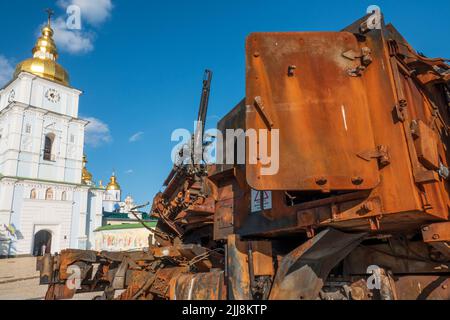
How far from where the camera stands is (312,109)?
3.01 meters

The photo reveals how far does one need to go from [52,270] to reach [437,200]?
5872 millimetres

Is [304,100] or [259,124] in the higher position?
[304,100]

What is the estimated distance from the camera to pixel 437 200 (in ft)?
9.44

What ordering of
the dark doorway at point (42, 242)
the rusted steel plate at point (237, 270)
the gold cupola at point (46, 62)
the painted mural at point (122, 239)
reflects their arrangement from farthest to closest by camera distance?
the gold cupola at point (46, 62) < the dark doorway at point (42, 242) < the painted mural at point (122, 239) < the rusted steel plate at point (237, 270)

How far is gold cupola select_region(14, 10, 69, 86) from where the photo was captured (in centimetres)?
4034

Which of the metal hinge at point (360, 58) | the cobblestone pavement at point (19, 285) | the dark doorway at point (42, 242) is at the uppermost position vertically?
the dark doorway at point (42, 242)

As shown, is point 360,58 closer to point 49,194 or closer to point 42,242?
point 49,194

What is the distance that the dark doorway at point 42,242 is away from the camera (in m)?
35.5

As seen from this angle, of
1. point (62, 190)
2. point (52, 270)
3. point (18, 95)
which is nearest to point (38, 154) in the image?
point (62, 190)

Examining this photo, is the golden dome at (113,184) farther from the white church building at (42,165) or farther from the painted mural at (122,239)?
the painted mural at (122,239)

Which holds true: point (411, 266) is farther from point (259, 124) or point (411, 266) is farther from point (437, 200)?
point (259, 124)

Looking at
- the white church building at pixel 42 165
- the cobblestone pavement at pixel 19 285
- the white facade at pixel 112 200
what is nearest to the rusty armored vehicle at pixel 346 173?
the cobblestone pavement at pixel 19 285

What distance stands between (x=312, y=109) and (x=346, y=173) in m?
0.61

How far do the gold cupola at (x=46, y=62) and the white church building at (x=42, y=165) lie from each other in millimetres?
101
